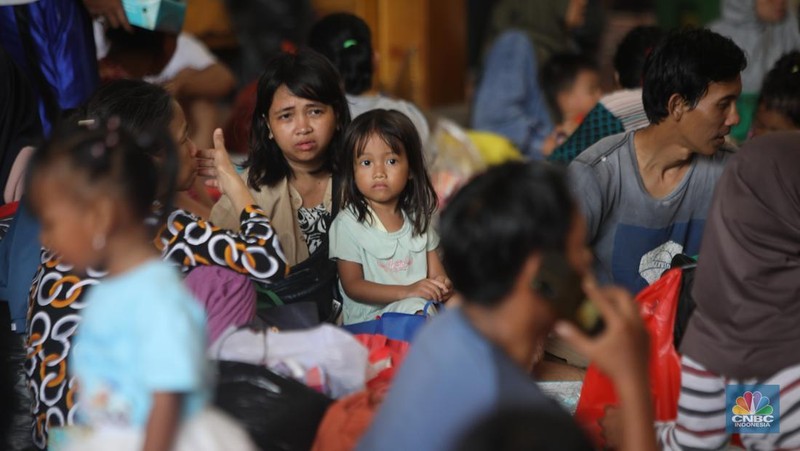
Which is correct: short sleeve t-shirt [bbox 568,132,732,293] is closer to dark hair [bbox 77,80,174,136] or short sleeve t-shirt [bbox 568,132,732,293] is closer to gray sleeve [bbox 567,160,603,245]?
gray sleeve [bbox 567,160,603,245]

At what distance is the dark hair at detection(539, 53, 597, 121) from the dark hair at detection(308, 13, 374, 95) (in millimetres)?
2054

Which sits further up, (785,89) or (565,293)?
(565,293)

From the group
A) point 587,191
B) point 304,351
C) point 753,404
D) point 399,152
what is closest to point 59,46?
point 399,152

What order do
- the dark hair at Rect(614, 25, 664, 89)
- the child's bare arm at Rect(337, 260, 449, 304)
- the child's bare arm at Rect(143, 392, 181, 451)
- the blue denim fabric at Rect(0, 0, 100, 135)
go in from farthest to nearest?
the dark hair at Rect(614, 25, 664, 89) → the blue denim fabric at Rect(0, 0, 100, 135) → the child's bare arm at Rect(337, 260, 449, 304) → the child's bare arm at Rect(143, 392, 181, 451)

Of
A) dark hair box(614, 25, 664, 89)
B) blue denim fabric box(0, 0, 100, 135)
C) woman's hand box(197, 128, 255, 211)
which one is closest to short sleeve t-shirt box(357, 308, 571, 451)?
woman's hand box(197, 128, 255, 211)

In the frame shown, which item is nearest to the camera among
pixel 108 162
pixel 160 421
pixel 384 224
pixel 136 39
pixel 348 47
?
pixel 160 421

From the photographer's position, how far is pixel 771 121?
4645 mm

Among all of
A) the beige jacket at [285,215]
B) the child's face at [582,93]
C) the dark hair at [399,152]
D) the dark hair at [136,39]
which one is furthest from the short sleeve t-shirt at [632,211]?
the child's face at [582,93]

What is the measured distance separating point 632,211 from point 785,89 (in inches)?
47.5

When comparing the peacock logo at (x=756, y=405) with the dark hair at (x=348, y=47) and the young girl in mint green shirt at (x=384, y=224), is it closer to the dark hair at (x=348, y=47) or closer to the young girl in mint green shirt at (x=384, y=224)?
the young girl in mint green shirt at (x=384, y=224)

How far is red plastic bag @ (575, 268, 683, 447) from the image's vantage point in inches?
128

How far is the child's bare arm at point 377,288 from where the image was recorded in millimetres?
3730

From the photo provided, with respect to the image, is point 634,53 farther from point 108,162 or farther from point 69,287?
point 108,162

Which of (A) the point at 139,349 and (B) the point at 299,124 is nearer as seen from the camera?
(A) the point at 139,349
